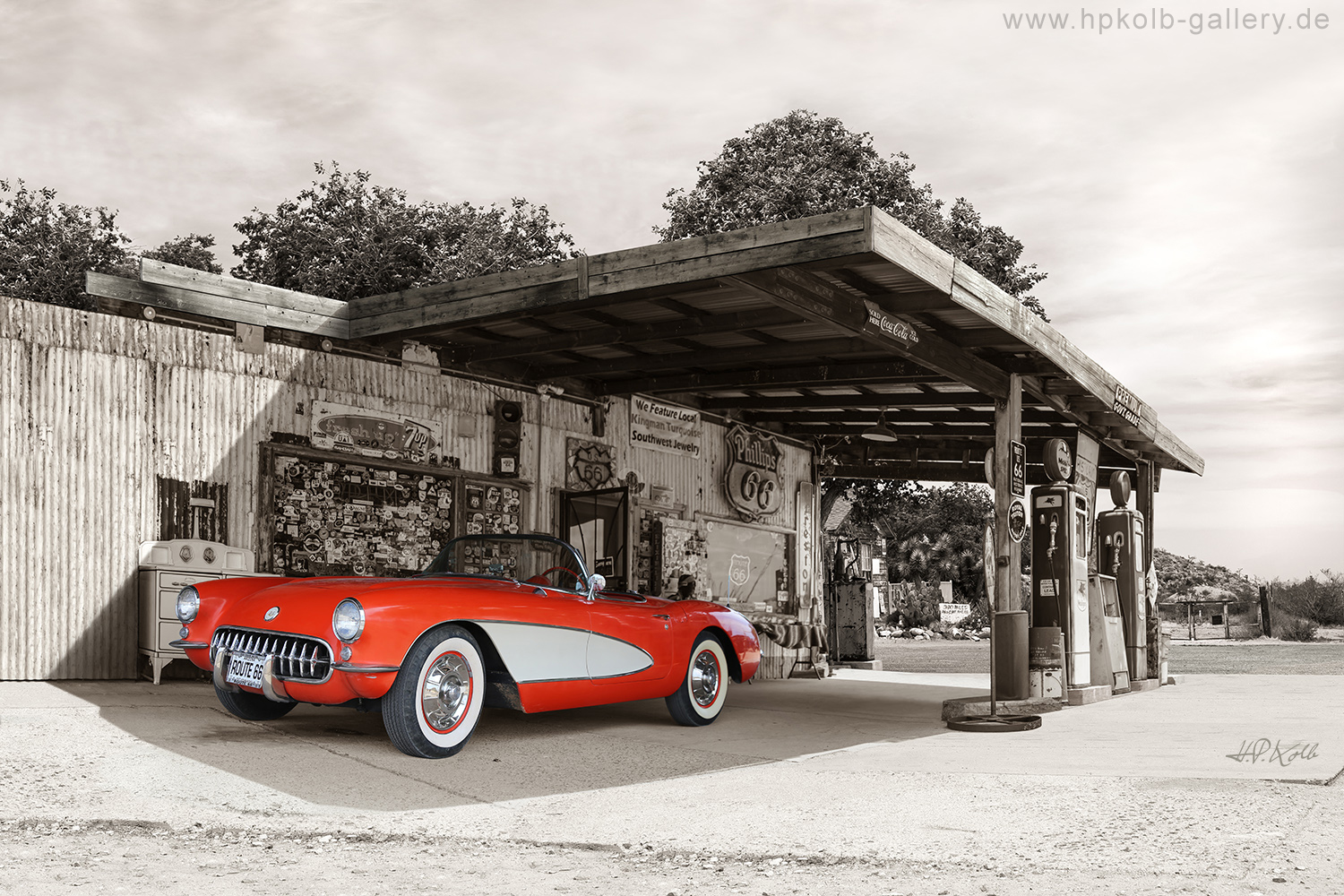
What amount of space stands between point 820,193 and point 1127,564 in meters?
12.2

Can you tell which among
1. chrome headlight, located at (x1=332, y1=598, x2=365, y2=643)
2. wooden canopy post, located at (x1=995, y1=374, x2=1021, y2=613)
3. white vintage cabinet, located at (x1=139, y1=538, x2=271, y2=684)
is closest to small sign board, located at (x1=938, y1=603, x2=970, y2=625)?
wooden canopy post, located at (x1=995, y1=374, x2=1021, y2=613)

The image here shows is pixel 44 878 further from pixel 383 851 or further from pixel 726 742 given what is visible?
pixel 726 742

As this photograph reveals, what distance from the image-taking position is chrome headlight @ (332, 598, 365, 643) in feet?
18.6

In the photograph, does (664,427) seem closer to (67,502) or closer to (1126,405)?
(1126,405)

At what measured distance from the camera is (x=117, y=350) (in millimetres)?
9008

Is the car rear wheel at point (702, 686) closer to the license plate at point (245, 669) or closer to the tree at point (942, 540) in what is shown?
the license plate at point (245, 669)

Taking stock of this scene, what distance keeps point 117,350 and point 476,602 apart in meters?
4.63

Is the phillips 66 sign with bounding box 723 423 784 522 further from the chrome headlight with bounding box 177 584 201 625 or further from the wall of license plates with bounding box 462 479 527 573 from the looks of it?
the chrome headlight with bounding box 177 584 201 625

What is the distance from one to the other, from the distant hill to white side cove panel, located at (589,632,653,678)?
49.3 meters

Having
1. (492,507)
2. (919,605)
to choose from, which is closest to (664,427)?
(492,507)

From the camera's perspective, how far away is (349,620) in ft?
18.7

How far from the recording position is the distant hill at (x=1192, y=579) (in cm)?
5485

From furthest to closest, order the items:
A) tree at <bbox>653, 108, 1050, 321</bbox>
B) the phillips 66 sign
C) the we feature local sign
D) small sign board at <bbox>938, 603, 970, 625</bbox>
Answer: small sign board at <bbox>938, 603, 970, 625</bbox>
tree at <bbox>653, 108, 1050, 321</bbox>
the phillips 66 sign
the we feature local sign

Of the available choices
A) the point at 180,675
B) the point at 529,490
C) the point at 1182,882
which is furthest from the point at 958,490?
the point at 1182,882
